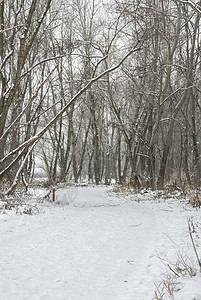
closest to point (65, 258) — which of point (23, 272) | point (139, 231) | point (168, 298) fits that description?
point (23, 272)

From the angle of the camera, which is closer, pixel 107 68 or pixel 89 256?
pixel 89 256

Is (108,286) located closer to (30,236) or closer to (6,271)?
(6,271)

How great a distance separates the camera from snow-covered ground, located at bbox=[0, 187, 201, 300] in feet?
6.43

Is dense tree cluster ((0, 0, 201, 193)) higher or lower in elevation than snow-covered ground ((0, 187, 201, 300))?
higher

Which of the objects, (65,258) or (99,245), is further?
(99,245)

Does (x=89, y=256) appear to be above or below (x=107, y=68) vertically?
below

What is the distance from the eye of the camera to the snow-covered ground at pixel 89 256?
1.96 meters

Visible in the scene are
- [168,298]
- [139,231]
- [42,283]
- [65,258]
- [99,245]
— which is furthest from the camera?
[139,231]

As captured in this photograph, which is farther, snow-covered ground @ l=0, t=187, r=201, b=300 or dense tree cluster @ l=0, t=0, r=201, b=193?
dense tree cluster @ l=0, t=0, r=201, b=193

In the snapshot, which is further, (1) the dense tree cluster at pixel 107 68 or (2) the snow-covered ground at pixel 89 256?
(1) the dense tree cluster at pixel 107 68

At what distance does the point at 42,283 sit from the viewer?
2.09m

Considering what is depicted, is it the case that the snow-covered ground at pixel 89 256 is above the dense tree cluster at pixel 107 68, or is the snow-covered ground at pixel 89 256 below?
below

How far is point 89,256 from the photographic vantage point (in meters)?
2.81

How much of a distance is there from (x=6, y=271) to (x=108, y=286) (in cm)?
92
